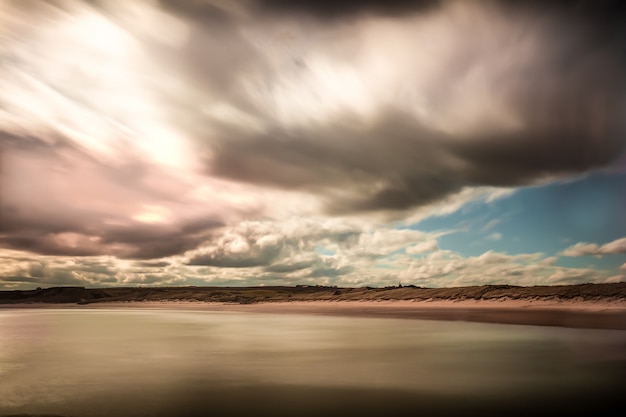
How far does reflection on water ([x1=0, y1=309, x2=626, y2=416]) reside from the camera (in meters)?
11.0

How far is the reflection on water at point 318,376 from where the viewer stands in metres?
11.0

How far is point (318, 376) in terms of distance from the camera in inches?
588

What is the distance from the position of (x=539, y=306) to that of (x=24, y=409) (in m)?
49.6

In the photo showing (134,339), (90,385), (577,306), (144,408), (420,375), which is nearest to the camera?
(144,408)

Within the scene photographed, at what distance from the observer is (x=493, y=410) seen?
1046 cm

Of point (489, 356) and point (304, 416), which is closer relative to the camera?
point (304, 416)

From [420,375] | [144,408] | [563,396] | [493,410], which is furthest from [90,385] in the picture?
[563,396]

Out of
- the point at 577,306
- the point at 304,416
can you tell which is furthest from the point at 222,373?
the point at 577,306

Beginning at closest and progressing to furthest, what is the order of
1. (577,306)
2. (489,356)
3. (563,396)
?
1. (563,396)
2. (489,356)
3. (577,306)

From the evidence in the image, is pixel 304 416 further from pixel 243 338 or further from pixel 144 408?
pixel 243 338

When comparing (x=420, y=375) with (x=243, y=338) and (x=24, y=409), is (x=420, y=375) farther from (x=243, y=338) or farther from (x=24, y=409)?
(x=243, y=338)

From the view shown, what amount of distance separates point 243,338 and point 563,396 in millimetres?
20006

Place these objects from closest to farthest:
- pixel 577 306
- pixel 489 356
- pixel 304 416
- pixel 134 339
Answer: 1. pixel 304 416
2. pixel 489 356
3. pixel 134 339
4. pixel 577 306

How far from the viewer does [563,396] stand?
1166 centimetres
